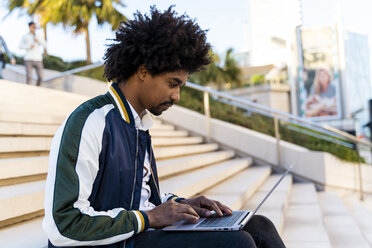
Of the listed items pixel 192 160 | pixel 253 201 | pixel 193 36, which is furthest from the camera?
pixel 192 160

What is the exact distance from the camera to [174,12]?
163cm

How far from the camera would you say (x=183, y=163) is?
4605mm

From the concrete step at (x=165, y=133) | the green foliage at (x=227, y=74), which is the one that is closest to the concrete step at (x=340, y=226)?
the concrete step at (x=165, y=133)

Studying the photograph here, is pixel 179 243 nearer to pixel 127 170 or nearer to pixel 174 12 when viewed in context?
pixel 127 170

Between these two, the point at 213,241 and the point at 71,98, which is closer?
the point at 213,241

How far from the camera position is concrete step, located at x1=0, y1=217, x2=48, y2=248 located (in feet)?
6.06

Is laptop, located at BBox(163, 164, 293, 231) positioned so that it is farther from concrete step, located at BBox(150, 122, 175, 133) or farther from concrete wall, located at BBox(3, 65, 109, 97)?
concrete wall, located at BBox(3, 65, 109, 97)

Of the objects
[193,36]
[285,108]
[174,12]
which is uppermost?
[174,12]

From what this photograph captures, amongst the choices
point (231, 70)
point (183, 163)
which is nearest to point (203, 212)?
point (183, 163)

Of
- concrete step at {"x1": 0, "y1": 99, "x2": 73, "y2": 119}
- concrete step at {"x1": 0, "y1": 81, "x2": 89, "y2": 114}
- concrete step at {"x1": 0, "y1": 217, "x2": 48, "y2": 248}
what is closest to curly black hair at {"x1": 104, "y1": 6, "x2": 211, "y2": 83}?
concrete step at {"x1": 0, "y1": 217, "x2": 48, "y2": 248}

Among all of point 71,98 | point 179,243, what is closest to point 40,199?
point 179,243

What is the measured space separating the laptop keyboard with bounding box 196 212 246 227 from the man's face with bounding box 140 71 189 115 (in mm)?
497

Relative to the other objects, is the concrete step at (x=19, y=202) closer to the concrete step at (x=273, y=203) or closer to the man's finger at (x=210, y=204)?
the man's finger at (x=210, y=204)

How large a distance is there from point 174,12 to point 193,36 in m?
0.14
